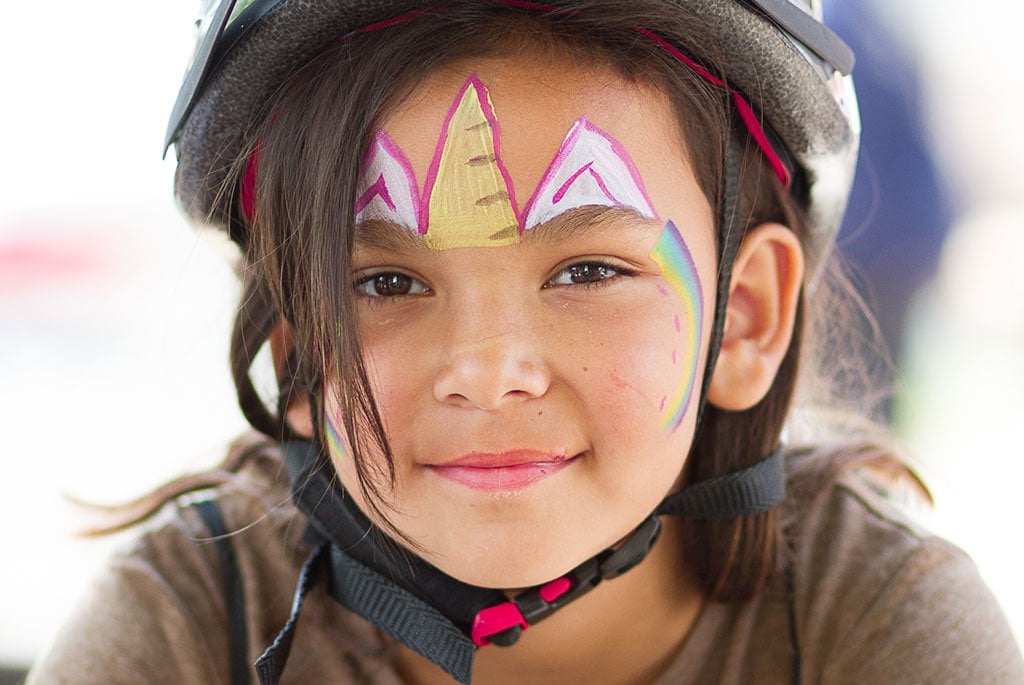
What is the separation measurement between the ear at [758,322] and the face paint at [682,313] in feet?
0.50

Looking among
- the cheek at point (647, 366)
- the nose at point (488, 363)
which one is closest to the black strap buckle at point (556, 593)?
the cheek at point (647, 366)

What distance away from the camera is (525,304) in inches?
47.6

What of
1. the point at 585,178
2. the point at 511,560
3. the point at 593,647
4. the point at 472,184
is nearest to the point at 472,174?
the point at 472,184

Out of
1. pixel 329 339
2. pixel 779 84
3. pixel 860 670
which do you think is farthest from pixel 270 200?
pixel 860 670

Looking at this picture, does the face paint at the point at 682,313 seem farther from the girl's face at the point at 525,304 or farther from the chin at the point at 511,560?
the chin at the point at 511,560

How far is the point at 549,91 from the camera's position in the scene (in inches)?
47.5

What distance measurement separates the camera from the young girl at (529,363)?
1.20 meters

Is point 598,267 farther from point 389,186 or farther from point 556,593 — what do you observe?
point 556,593

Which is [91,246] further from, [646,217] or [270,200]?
[646,217]

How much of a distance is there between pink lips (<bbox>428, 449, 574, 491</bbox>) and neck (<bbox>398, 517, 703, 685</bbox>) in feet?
1.06

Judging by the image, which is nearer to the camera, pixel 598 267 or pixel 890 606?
pixel 598 267

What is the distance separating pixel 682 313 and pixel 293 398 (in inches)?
20.6

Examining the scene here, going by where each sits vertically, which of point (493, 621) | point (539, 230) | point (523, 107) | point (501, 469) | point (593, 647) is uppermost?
point (523, 107)

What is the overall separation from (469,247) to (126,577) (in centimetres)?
68
